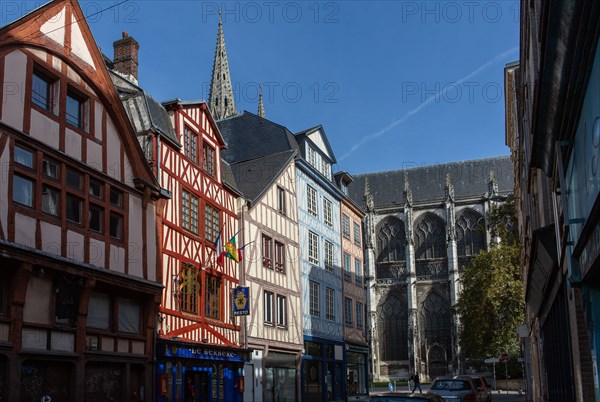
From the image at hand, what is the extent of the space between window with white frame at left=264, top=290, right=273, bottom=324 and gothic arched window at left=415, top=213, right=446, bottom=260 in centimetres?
5679

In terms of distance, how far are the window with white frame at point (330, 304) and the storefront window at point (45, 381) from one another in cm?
1717

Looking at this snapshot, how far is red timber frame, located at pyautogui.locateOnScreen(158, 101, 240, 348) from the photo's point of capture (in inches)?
784

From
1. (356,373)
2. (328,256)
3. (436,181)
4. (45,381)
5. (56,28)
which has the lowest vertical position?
(356,373)

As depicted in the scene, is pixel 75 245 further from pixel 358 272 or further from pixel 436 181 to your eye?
pixel 436 181

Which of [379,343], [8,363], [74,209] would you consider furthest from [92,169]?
[379,343]

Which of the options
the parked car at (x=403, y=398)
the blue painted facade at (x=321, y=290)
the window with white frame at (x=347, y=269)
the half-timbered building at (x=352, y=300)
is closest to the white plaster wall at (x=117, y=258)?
the parked car at (x=403, y=398)

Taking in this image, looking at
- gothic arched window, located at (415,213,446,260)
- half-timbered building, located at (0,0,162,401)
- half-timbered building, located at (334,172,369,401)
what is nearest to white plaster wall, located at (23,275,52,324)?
half-timbered building, located at (0,0,162,401)

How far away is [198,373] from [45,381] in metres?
6.62

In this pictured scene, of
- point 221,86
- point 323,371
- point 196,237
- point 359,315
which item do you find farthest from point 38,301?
point 221,86

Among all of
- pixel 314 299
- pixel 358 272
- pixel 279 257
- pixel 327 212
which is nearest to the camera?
pixel 279 257

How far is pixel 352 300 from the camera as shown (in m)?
35.3

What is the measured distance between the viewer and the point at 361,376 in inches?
1421

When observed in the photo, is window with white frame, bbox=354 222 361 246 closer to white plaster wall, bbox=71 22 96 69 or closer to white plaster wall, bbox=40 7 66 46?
white plaster wall, bbox=71 22 96 69

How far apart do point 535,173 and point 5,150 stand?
1076cm
